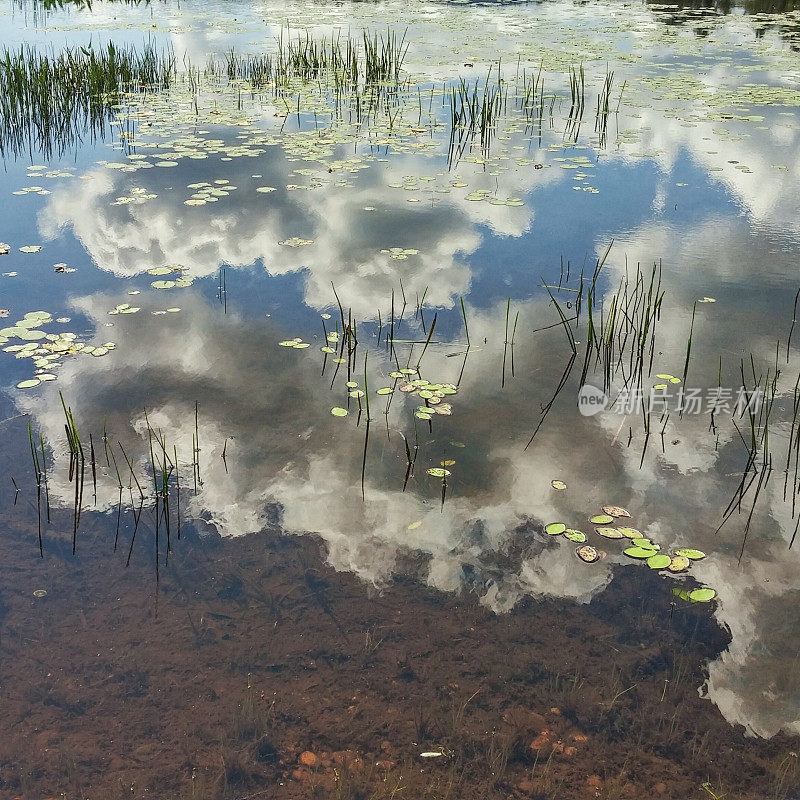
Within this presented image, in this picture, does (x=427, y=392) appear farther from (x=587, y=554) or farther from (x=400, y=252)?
(x=400, y=252)

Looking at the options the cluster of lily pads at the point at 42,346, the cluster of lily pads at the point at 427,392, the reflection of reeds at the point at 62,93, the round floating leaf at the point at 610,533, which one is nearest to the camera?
the round floating leaf at the point at 610,533

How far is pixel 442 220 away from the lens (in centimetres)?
516

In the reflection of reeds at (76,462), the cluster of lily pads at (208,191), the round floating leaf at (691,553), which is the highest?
the cluster of lily pads at (208,191)

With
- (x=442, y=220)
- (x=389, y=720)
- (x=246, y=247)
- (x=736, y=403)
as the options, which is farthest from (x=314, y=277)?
(x=389, y=720)

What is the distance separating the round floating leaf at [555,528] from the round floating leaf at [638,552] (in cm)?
21

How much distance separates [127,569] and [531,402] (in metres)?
1.74

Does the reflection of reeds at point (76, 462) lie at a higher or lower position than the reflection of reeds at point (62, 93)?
lower

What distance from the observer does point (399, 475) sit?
9.12ft

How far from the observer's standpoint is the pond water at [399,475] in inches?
73.7

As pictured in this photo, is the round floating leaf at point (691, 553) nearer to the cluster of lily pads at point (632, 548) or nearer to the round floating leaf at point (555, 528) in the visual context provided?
the cluster of lily pads at point (632, 548)

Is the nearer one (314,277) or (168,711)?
(168,711)

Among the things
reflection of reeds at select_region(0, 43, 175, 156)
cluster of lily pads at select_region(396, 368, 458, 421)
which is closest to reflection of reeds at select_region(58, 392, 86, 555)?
cluster of lily pads at select_region(396, 368, 458, 421)

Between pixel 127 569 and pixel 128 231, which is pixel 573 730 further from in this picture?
pixel 128 231
